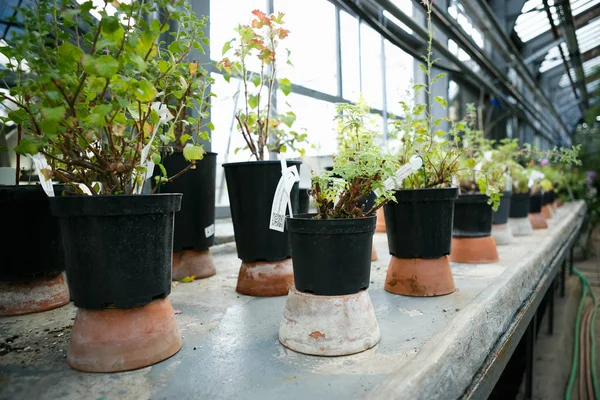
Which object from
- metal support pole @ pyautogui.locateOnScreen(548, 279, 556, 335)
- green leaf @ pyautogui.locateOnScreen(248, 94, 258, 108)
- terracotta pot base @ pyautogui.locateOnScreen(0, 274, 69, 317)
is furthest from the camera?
metal support pole @ pyautogui.locateOnScreen(548, 279, 556, 335)

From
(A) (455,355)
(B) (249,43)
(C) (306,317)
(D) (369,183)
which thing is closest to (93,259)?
(C) (306,317)

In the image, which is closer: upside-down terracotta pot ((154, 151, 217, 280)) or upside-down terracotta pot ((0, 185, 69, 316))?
upside-down terracotta pot ((0, 185, 69, 316))

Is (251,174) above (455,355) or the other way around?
above

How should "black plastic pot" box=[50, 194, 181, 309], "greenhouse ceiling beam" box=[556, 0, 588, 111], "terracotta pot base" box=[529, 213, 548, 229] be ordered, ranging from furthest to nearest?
"greenhouse ceiling beam" box=[556, 0, 588, 111], "terracotta pot base" box=[529, 213, 548, 229], "black plastic pot" box=[50, 194, 181, 309]

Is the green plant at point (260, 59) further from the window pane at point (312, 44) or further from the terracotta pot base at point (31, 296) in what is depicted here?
the window pane at point (312, 44)

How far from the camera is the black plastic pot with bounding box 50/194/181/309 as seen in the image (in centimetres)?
94

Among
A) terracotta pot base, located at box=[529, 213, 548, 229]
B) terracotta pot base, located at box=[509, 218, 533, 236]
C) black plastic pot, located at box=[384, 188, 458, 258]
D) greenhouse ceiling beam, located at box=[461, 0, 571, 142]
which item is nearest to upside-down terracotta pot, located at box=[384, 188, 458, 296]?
black plastic pot, located at box=[384, 188, 458, 258]

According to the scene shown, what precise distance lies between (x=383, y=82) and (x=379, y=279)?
371 centimetres

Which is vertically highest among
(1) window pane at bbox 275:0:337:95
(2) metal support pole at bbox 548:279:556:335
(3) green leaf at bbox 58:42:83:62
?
(1) window pane at bbox 275:0:337:95

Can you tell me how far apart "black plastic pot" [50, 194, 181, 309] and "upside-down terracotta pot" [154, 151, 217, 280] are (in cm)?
78

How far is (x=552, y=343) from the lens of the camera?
3408 millimetres

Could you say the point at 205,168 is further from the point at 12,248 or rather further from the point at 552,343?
the point at 552,343

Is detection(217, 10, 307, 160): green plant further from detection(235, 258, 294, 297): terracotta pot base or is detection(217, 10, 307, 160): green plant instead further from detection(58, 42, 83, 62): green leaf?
detection(58, 42, 83, 62): green leaf

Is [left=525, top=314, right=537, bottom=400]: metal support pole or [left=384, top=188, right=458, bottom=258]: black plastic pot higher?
[left=384, top=188, right=458, bottom=258]: black plastic pot
